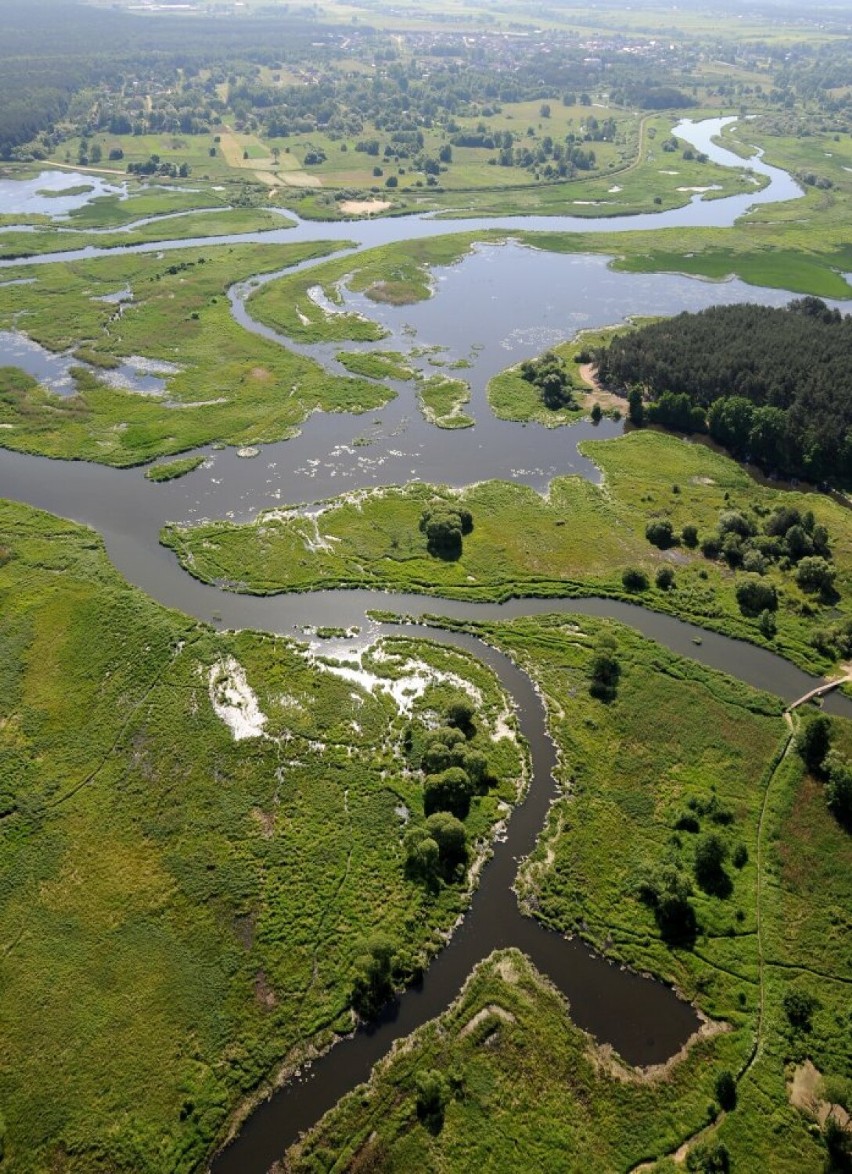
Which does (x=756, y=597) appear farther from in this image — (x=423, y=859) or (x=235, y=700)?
(x=235, y=700)

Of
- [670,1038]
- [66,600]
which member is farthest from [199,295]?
[670,1038]

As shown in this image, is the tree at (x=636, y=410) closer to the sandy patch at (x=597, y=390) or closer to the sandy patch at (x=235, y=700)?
the sandy patch at (x=597, y=390)

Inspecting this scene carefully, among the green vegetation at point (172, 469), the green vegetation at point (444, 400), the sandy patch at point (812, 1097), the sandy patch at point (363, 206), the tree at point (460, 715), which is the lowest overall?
the sandy patch at point (812, 1097)

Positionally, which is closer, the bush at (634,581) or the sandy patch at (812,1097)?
the sandy patch at (812,1097)

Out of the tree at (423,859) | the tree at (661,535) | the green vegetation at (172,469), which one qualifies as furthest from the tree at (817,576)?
the green vegetation at (172,469)

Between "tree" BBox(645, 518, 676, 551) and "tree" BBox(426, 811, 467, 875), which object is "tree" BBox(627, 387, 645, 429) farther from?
"tree" BBox(426, 811, 467, 875)

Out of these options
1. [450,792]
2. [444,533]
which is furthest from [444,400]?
[450,792]
